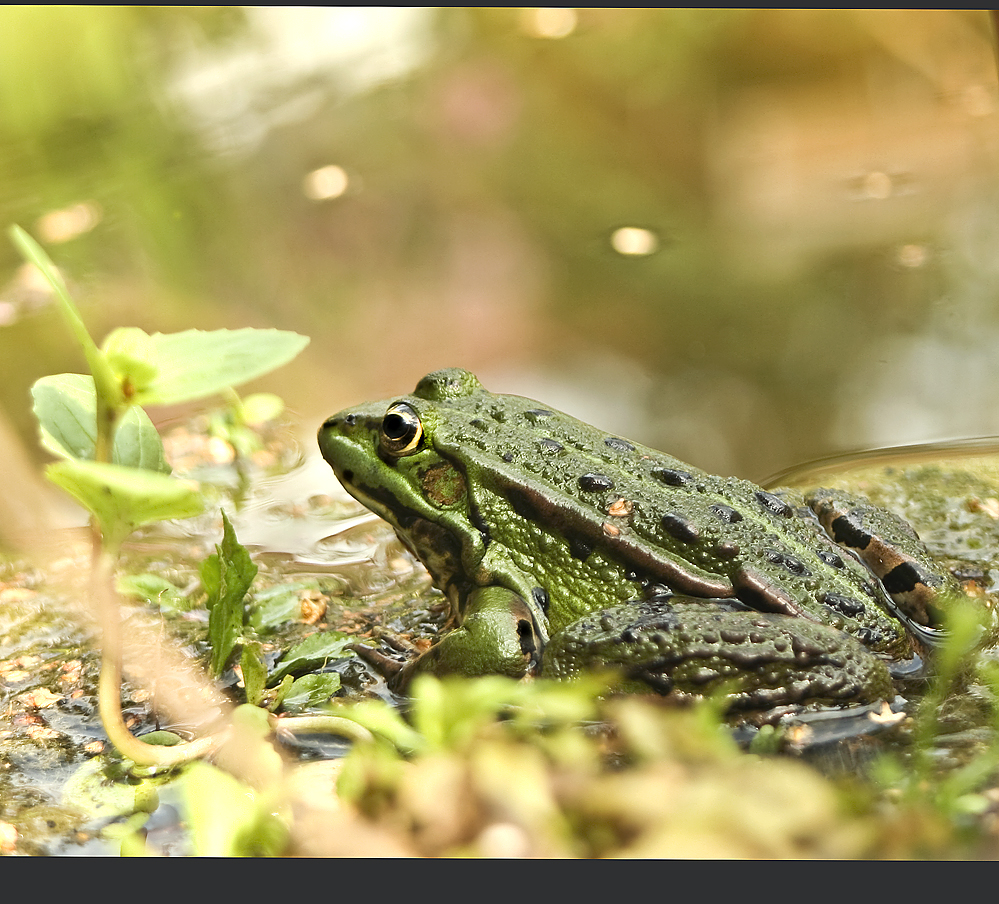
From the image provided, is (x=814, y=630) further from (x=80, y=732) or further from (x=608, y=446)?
(x=80, y=732)

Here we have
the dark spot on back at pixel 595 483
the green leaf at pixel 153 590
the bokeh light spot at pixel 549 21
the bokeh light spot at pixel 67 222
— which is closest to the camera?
the dark spot on back at pixel 595 483

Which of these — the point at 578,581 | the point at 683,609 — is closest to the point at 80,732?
the point at 578,581

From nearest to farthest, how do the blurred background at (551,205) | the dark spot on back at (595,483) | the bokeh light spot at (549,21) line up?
the dark spot on back at (595,483), the blurred background at (551,205), the bokeh light spot at (549,21)

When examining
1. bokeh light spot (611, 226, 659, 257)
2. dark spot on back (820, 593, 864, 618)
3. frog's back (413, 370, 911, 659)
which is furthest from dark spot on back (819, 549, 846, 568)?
bokeh light spot (611, 226, 659, 257)

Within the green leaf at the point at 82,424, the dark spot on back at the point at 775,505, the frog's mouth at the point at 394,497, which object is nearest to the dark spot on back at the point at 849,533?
the dark spot on back at the point at 775,505

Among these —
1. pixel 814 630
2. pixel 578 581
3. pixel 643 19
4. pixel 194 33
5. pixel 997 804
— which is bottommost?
pixel 997 804

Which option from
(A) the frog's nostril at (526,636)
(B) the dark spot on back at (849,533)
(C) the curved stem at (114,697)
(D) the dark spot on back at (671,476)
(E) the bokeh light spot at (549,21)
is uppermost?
(E) the bokeh light spot at (549,21)

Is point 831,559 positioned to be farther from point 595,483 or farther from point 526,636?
point 526,636

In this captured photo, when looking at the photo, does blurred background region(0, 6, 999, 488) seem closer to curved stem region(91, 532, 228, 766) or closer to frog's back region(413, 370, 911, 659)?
frog's back region(413, 370, 911, 659)

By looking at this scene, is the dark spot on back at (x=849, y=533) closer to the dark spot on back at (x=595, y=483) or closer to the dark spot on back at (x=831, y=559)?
the dark spot on back at (x=831, y=559)
